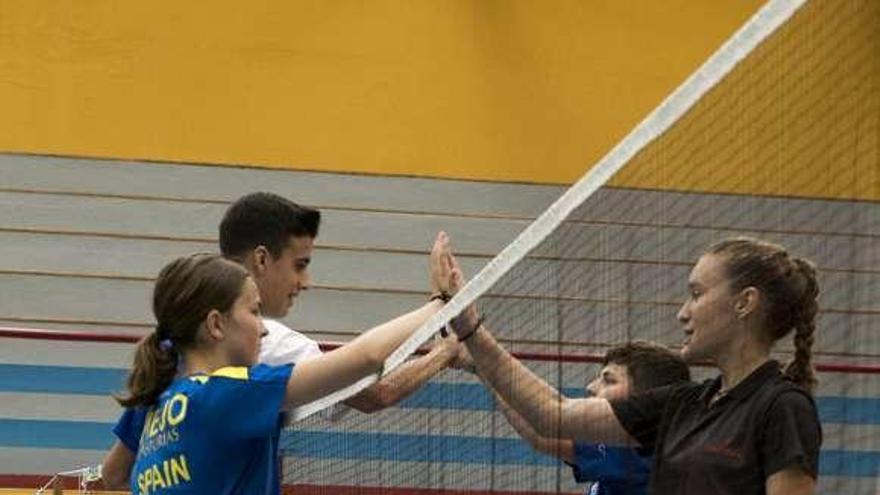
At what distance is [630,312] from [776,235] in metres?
0.37

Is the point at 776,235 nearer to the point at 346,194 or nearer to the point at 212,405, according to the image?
the point at 212,405

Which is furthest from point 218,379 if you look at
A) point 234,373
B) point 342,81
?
point 342,81

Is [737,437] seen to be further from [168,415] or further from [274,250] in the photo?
[274,250]

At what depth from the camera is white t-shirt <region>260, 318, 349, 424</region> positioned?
11.4ft

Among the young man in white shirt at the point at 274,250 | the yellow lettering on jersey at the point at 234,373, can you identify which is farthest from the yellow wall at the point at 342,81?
the yellow lettering on jersey at the point at 234,373

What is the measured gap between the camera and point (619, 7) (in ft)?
29.2

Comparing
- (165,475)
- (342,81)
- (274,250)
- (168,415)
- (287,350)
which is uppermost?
(342,81)

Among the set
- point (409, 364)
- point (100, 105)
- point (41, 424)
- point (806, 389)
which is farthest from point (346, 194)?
point (806, 389)

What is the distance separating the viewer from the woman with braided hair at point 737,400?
259 centimetres

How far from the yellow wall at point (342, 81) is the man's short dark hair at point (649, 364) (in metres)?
5.15

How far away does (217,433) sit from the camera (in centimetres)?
292

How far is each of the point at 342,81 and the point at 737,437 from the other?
20.2ft

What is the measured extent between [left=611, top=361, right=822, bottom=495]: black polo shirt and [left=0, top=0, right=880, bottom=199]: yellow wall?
575 centimetres

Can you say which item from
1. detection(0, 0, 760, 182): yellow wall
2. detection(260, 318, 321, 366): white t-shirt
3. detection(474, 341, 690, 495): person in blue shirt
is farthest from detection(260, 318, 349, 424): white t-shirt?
detection(0, 0, 760, 182): yellow wall
